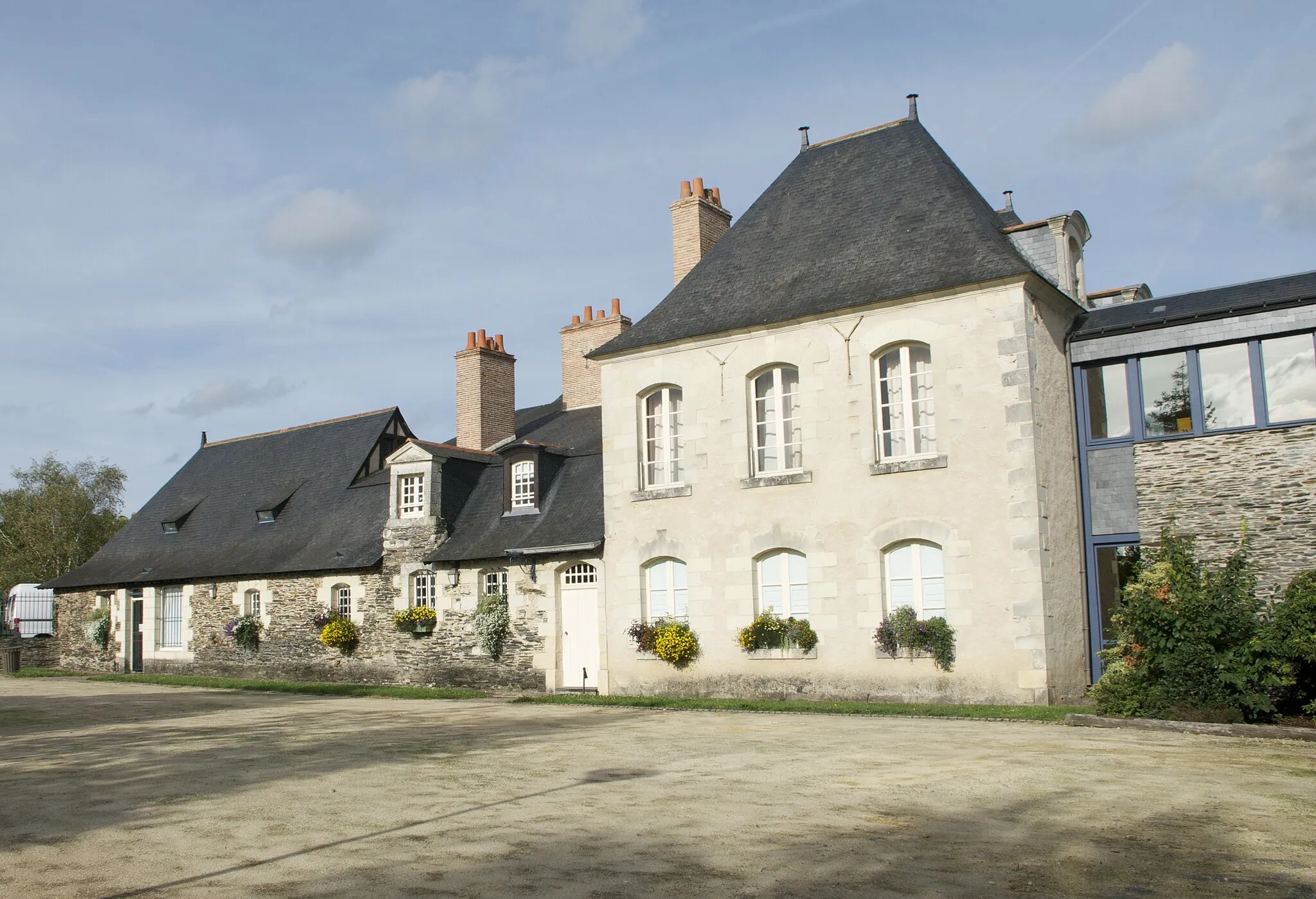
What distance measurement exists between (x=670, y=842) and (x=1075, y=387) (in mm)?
11467

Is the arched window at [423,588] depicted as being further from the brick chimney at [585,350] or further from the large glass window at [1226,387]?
the large glass window at [1226,387]

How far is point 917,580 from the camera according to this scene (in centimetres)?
1490

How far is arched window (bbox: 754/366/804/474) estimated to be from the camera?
53.7 feet

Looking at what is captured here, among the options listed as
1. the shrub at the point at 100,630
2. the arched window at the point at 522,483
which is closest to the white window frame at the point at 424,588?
the arched window at the point at 522,483

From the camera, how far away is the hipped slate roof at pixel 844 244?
50.9 feet

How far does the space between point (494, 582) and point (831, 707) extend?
752 centimetres

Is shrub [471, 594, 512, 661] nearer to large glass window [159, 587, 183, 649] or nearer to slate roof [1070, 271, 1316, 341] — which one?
large glass window [159, 587, 183, 649]

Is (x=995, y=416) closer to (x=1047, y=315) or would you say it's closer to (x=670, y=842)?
(x=1047, y=315)

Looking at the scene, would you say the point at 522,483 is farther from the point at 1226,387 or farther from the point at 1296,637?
the point at 1296,637

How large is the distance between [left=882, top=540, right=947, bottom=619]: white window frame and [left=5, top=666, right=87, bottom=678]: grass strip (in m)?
18.5

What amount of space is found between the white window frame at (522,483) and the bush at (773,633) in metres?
5.78

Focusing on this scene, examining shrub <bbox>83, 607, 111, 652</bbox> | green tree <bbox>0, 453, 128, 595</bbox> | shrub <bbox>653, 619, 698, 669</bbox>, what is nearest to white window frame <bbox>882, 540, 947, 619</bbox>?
shrub <bbox>653, 619, 698, 669</bbox>

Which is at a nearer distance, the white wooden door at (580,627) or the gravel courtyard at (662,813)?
the gravel courtyard at (662,813)

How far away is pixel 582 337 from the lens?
2395 centimetres
